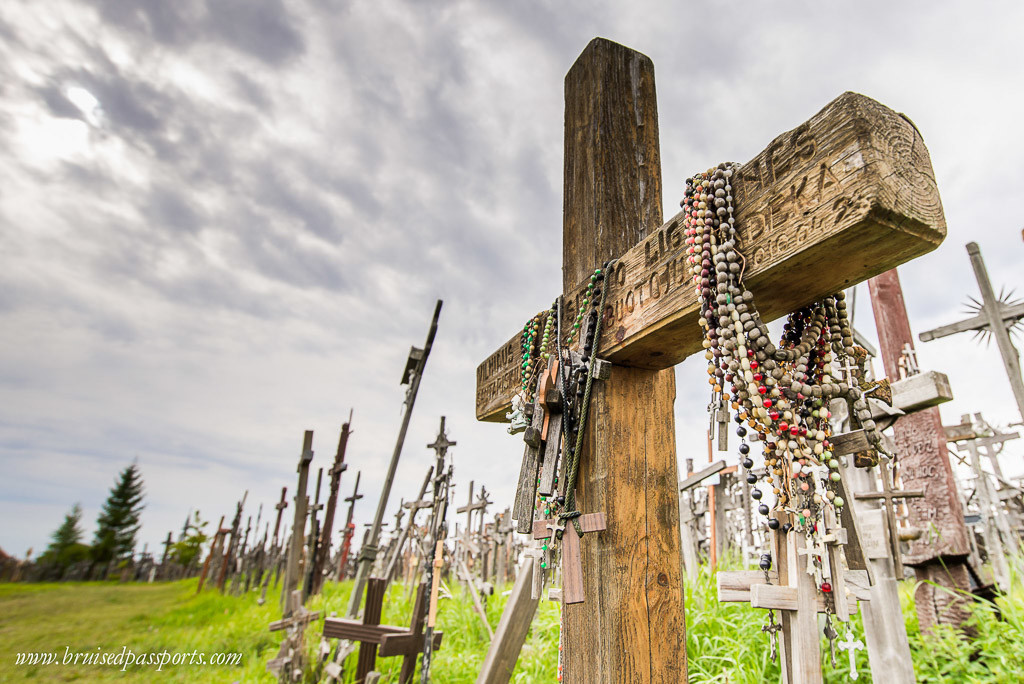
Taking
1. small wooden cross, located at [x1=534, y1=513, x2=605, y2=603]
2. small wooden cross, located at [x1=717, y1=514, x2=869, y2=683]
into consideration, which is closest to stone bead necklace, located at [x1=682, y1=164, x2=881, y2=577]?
small wooden cross, located at [x1=534, y1=513, x2=605, y2=603]

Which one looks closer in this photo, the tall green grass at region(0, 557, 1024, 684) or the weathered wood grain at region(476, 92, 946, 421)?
the weathered wood grain at region(476, 92, 946, 421)

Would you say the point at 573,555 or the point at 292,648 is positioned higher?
the point at 573,555

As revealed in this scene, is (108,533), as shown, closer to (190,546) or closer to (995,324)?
(190,546)

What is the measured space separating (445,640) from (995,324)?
8570mm

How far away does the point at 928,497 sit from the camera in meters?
5.51

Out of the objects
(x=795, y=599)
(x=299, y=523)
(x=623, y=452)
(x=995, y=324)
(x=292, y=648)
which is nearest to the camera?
(x=623, y=452)

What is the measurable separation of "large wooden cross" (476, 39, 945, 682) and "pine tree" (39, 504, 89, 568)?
172 feet

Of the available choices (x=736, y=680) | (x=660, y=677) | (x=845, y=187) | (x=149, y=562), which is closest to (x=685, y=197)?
(x=845, y=187)

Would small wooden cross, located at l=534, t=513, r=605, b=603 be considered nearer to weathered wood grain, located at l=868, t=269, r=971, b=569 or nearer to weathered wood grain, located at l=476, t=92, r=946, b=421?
weathered wood grain, located at l=476, t=92, r=946, b=421

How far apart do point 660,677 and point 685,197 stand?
142cm

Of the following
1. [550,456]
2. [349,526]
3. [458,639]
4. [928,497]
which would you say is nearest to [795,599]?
[550,456]

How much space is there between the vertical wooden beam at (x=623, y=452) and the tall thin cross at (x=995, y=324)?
242 inches

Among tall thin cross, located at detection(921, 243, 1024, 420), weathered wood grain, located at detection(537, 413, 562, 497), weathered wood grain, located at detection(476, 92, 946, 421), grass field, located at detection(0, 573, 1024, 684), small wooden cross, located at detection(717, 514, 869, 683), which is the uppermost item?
tall thin cross, located at detection(921, 243, 1024, 420)

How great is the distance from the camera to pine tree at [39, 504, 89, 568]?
3988 centimetres
